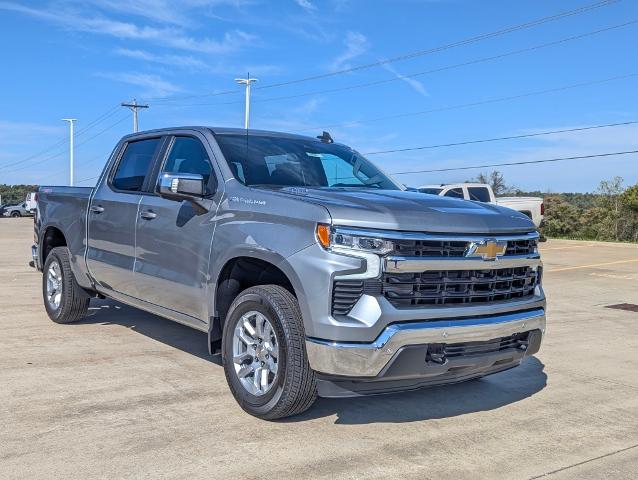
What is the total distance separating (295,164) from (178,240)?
1.08 m

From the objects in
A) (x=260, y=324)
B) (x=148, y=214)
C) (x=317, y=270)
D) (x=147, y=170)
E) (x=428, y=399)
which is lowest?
(x=428, y=399)

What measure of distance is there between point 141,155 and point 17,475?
3345mm

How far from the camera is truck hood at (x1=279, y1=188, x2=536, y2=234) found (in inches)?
152

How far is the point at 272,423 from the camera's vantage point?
4.23 meters

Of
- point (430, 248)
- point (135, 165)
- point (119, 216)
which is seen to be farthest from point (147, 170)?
point (430, 248)

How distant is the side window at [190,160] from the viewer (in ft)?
16.6

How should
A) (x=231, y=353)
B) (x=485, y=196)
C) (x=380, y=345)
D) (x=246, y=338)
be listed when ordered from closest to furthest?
(x=380, y=345), (x=246, y=338), (x=231, y=353), (x=485, y=196)

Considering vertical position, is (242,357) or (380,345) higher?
(380,345)

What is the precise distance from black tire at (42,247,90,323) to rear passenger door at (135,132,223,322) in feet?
5.13

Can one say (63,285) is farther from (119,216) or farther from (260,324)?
(260,324)

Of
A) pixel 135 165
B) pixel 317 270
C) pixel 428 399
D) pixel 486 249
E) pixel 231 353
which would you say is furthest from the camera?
pixel 135 165

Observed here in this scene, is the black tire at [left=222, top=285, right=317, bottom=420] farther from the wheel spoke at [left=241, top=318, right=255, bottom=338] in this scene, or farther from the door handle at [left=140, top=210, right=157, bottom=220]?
the door handle at [left=140, top=210, right=157, bottom=220]

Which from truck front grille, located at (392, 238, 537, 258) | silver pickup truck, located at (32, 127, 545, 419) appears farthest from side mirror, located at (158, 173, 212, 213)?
truck front grille, located at (392, 238, 537, 258)

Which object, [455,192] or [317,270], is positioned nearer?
[317,270]
